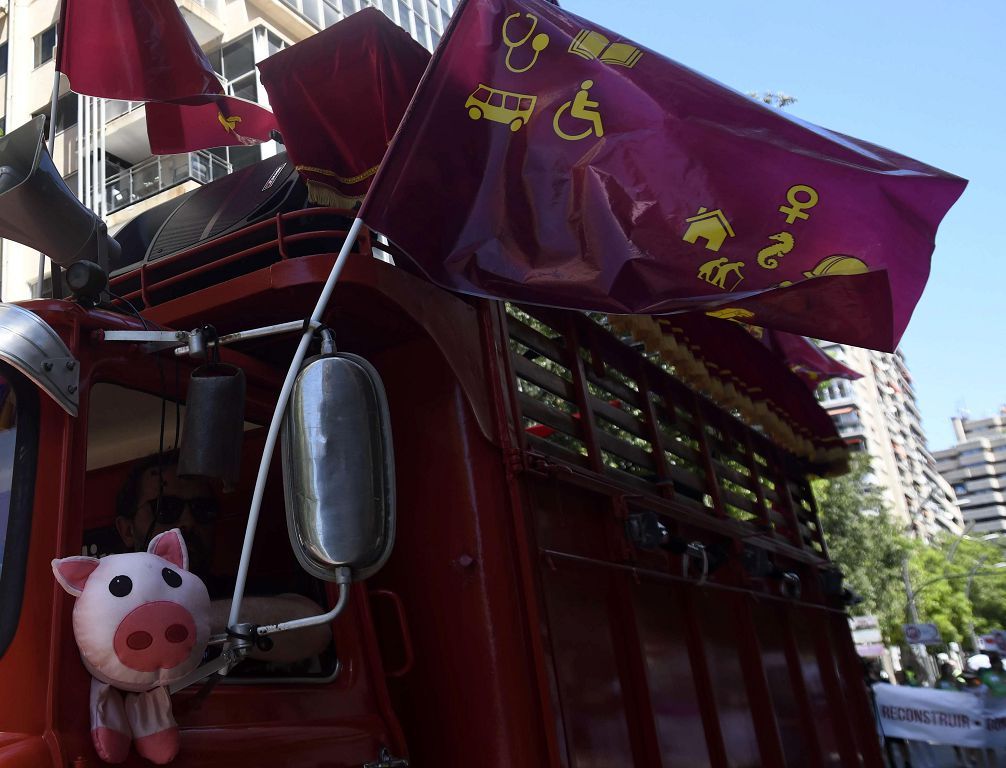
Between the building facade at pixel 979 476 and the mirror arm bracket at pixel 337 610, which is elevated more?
the building facade at pixel 979 476

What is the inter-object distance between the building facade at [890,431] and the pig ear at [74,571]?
71776 mm

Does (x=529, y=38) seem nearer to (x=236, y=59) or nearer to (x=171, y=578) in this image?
(x=171, y=578)

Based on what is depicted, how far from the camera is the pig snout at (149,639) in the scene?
6.64 ft

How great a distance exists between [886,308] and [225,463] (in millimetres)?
2091

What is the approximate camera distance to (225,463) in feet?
7.77

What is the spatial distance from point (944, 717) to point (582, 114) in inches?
415

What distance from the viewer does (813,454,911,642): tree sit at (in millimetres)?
33406

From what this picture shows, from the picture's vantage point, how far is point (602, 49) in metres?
3.31

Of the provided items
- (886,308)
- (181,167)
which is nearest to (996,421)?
(181,167)

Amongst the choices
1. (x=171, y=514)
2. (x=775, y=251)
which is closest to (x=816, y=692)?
(x=775, y=251)

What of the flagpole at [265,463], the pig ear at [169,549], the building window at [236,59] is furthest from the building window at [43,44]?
the pig ear at [169,549]

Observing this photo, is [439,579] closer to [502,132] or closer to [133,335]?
[133,335]

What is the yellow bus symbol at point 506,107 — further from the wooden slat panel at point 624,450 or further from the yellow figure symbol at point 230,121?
the yellow figure symbol at point 230,121

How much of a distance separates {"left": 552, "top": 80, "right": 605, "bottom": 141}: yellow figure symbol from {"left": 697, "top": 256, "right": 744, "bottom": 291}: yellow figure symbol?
56cm
